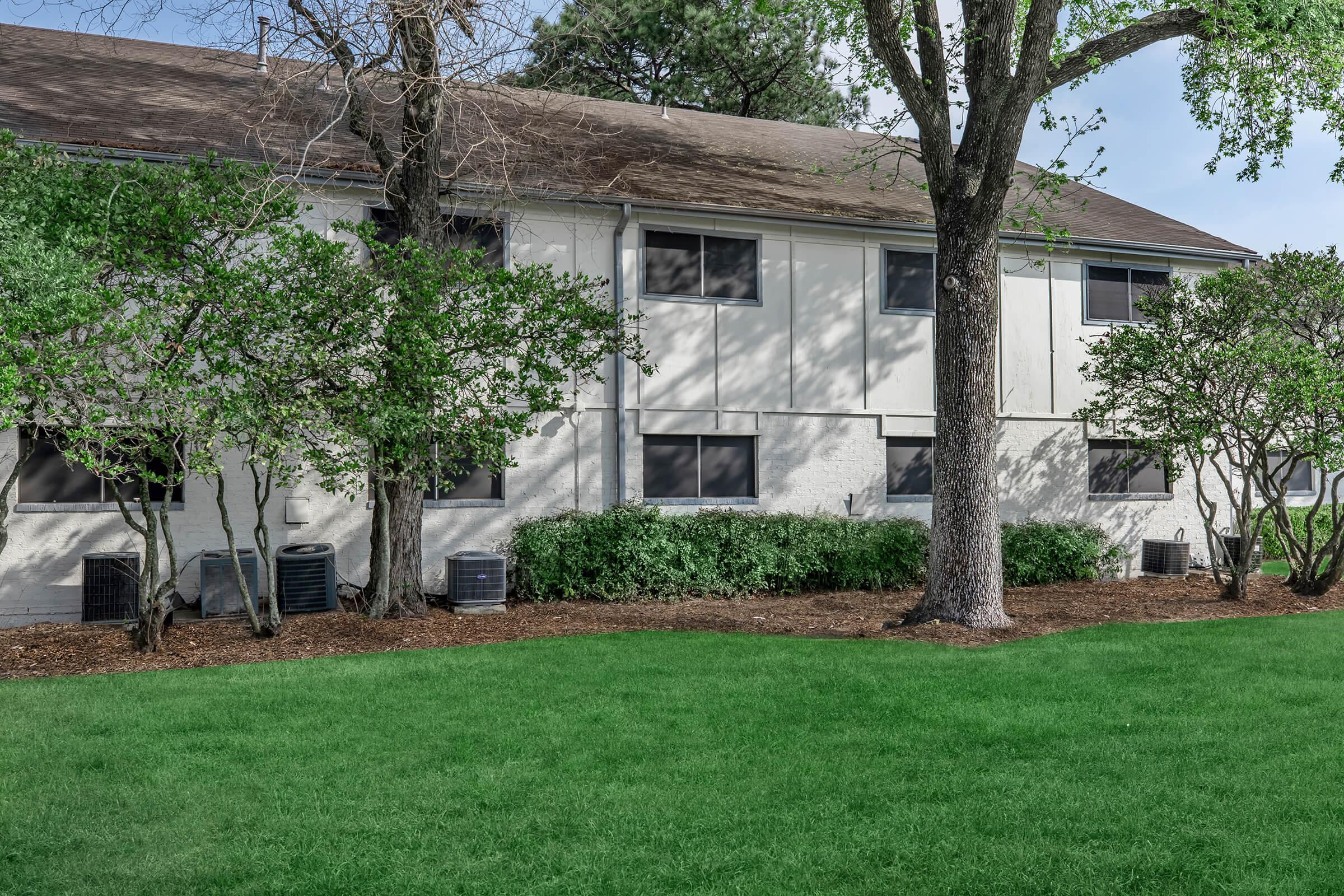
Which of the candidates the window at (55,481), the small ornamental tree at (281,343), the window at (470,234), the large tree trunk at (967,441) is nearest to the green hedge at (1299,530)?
the large tree trunk at (967,441)

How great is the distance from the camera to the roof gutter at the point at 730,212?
11.5 meters

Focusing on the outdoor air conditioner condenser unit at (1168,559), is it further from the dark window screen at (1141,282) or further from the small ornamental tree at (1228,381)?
the dark window screen at (1141,282)

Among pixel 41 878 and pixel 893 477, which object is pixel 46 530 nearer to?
pixel 41 878

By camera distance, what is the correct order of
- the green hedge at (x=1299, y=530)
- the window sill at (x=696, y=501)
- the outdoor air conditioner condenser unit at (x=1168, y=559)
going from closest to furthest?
the window sill at (x=696, y=501) < the outdoor air conditioner condenser unit at (x=1168, y=559) < the green hedge at (x=1299, y=530)

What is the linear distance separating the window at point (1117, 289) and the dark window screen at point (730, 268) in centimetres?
579

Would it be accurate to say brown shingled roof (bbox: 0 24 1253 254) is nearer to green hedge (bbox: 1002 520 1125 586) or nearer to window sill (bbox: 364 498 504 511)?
window sill (bbox: 364 498 504 511)

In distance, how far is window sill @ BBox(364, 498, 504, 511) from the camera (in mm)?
12695

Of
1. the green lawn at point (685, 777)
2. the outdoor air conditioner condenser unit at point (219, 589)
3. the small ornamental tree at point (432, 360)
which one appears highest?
the small ornamental tree at point (432, 360)

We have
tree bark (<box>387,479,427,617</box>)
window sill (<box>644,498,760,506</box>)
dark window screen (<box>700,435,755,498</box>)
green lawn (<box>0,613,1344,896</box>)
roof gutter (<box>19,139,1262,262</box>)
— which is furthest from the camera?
dark window screen (<box>700,435,755,498</box>)

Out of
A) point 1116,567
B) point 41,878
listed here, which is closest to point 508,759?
point 41,878

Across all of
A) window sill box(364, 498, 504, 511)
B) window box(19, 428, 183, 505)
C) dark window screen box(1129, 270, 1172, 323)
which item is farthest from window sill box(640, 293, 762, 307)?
dark window screen box(1129, 270, 1172, 323)

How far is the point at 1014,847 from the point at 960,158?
821 centimetres

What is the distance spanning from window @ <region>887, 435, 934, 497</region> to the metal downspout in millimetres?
4200

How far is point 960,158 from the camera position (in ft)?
35.2
